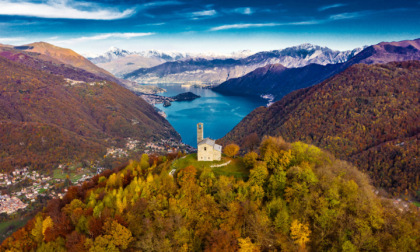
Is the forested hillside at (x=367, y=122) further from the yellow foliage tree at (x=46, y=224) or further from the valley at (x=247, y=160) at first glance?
the yellow foliage tree at (x=46, y=224)

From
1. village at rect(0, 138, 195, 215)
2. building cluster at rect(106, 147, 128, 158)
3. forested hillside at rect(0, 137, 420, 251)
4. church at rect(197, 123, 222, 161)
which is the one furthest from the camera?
building cluster at rect(106, 147, 128, 158)

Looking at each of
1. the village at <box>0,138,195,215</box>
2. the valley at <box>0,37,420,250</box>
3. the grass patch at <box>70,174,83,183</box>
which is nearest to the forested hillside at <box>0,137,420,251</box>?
the valley at <box>0,37,420,250</box>

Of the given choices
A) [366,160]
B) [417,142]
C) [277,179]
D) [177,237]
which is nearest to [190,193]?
[177,237]

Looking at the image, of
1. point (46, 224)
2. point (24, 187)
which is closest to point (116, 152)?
point (24, 187)

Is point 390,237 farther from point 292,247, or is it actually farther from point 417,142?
point 417,142

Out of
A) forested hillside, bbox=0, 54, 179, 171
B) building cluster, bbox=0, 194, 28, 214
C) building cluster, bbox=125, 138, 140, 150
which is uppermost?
forested hillside, bbox=0, 54, 179, 171

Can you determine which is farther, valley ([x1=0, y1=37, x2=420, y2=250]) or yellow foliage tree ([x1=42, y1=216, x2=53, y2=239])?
yellow foliage tree ([x1=42, y1=216, x2=53, y2=239])

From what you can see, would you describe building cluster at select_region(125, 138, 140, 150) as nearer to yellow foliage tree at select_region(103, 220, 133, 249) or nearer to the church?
the church
